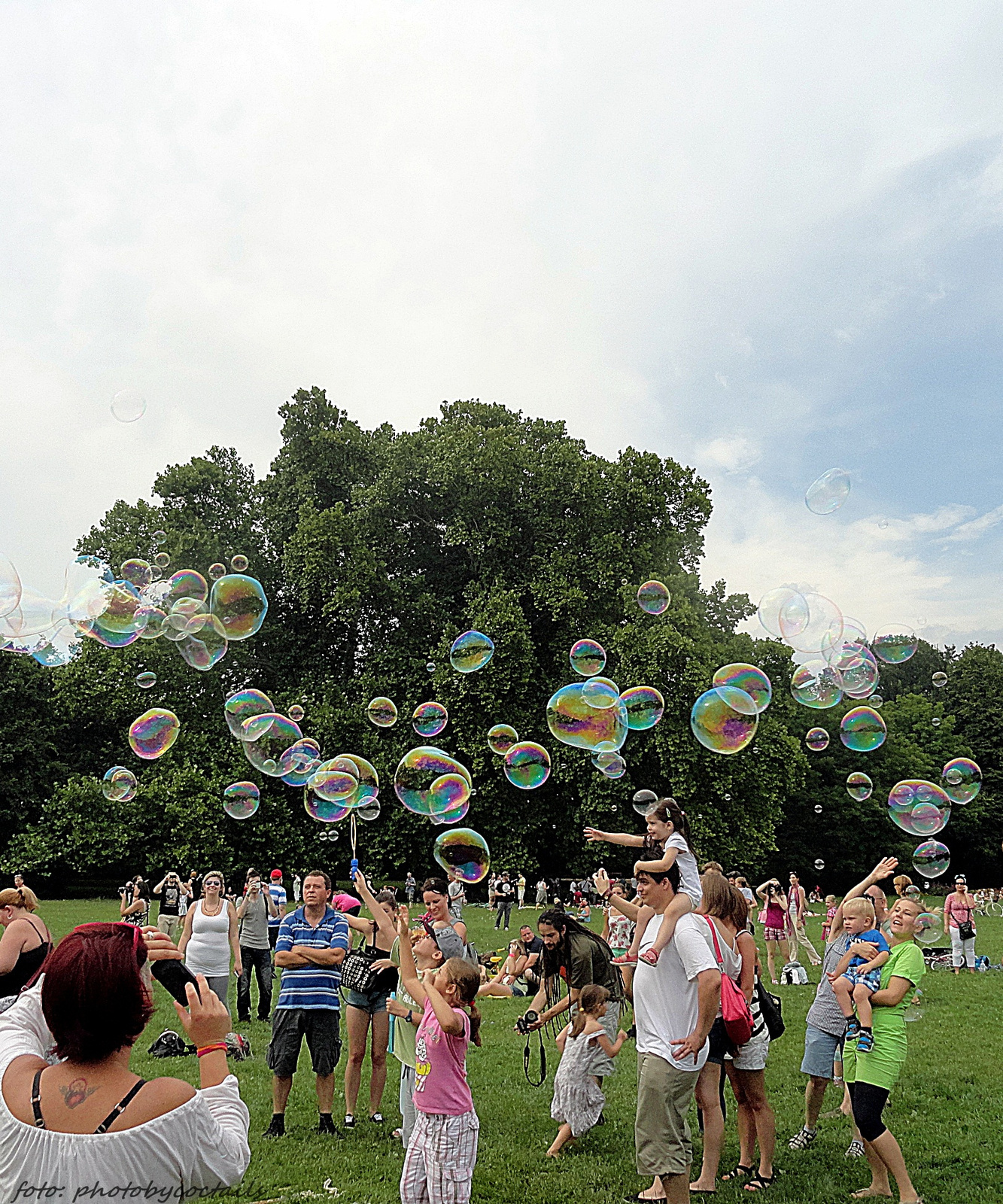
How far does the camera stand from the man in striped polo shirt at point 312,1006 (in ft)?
24.8

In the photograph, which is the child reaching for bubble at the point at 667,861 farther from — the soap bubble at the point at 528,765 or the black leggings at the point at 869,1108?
the soap bubble at the point at 528,765

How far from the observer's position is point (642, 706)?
17.0m

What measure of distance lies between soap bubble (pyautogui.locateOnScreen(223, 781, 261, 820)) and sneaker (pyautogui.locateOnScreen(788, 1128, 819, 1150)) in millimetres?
12215

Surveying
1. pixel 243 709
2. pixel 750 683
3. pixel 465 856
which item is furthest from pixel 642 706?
pixel 243 709

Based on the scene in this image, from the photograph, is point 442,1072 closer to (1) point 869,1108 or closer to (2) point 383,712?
(1) point 869,1108

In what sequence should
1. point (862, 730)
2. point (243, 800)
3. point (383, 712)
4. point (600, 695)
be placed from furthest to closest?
point (243, 800), point (383, 712), point (862, 730), point (600, 695)

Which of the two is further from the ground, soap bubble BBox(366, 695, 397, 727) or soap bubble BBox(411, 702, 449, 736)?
soap bubble BBox(366, 695, 397, 727)

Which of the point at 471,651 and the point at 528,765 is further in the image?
the point at 471,651

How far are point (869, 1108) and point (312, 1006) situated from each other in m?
4.20

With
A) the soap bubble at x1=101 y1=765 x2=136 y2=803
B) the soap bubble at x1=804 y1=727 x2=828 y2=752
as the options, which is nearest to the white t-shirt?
the soap bubble at x1=804 y1=727 x2=828 y2=752

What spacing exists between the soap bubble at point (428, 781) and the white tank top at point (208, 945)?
3356mm

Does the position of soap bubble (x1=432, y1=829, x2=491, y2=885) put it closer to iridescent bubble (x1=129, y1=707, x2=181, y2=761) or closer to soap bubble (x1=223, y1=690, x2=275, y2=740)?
soap bubble (x1=223, y1=690, x2=275, y2=740)

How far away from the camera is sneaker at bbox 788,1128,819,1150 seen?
7.22 m

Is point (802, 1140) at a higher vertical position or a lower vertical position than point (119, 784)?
lower
